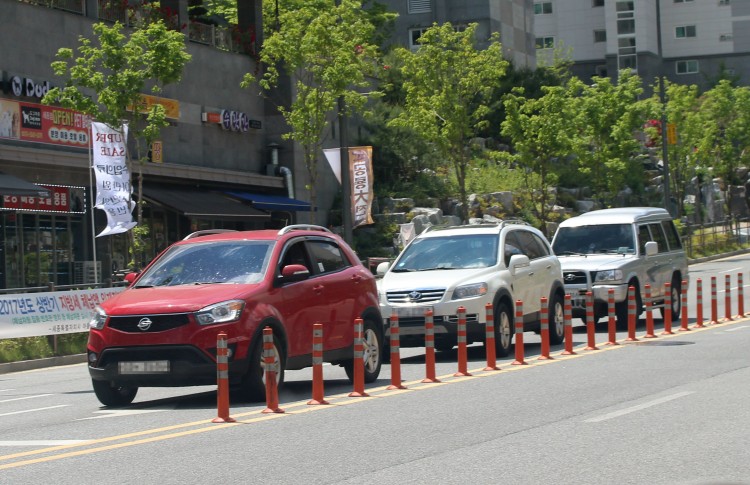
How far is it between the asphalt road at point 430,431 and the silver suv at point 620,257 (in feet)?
21.1

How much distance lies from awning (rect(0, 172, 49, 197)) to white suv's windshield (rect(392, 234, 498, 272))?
12.5 meters

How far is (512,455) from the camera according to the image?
31.9ft

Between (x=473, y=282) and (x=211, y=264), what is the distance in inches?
215

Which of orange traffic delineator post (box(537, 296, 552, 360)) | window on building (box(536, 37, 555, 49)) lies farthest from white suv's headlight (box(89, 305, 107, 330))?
window on building (box(536, 37, 555, 49))

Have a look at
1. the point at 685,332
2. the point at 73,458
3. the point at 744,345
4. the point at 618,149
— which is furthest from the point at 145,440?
the point at 618,149

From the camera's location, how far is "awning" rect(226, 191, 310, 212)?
40.6m

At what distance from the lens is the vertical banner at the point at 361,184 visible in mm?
39656

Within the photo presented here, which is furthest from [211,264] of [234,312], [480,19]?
[480,19]

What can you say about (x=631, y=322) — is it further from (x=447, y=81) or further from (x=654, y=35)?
(x=654, y=35)

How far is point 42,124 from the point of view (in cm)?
3238

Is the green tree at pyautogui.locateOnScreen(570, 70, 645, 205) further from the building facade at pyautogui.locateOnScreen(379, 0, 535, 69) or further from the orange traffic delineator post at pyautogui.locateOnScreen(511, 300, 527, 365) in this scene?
the orange traffic delineator post at pyautogui.locateOnScreen(511, 300, 527, 365)

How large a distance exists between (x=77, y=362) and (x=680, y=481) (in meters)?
18.2

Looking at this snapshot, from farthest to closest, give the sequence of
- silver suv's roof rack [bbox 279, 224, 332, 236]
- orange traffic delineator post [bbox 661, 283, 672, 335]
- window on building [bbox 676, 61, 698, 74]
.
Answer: window on building [bbox 676, 61, 698, 74]
orange traffic delineator post [bbox 661, 283, 672, 335]
silver suv's roof rack [bbox 279, 224, 332, 236]

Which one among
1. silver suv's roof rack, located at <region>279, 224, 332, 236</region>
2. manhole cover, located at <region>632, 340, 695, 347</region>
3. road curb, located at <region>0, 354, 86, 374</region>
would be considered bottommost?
road curb, located at <region>0, 354, 86, 374</region>
